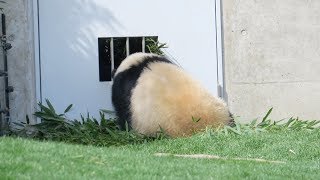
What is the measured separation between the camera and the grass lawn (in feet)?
18.2

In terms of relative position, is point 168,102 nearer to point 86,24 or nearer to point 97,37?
point 97,37

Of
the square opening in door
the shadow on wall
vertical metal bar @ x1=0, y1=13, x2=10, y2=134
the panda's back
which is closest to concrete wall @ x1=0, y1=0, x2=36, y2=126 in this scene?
vertical metal bar @ x1=0, y1=13, x2=10, y2=134

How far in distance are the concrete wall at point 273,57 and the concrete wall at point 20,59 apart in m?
2.62

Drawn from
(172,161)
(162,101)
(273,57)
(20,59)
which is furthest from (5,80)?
(172,161)

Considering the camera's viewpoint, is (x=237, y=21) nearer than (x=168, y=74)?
No

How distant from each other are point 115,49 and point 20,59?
1.30 metres

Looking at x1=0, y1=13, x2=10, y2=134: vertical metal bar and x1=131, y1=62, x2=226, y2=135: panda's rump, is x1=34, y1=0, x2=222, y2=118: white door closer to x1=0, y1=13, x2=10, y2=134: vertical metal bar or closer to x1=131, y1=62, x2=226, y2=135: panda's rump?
x1=0, y1=13, x2=10, y2=134: vertical metal bar

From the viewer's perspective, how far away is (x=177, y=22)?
1031 centimetres

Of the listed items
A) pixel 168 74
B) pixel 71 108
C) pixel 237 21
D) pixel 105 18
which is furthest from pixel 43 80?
pixel 237 21

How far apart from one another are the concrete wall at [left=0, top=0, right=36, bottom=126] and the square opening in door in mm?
970

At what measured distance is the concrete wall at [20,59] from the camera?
9836mm

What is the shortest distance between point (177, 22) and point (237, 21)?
0.81 meters

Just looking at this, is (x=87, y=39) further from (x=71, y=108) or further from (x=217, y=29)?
(x=217, y=29)

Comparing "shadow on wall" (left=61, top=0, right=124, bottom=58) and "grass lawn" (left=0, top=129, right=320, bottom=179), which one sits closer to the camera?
"grass lawn" (left=0, top=129, right=320, bottom=179)
